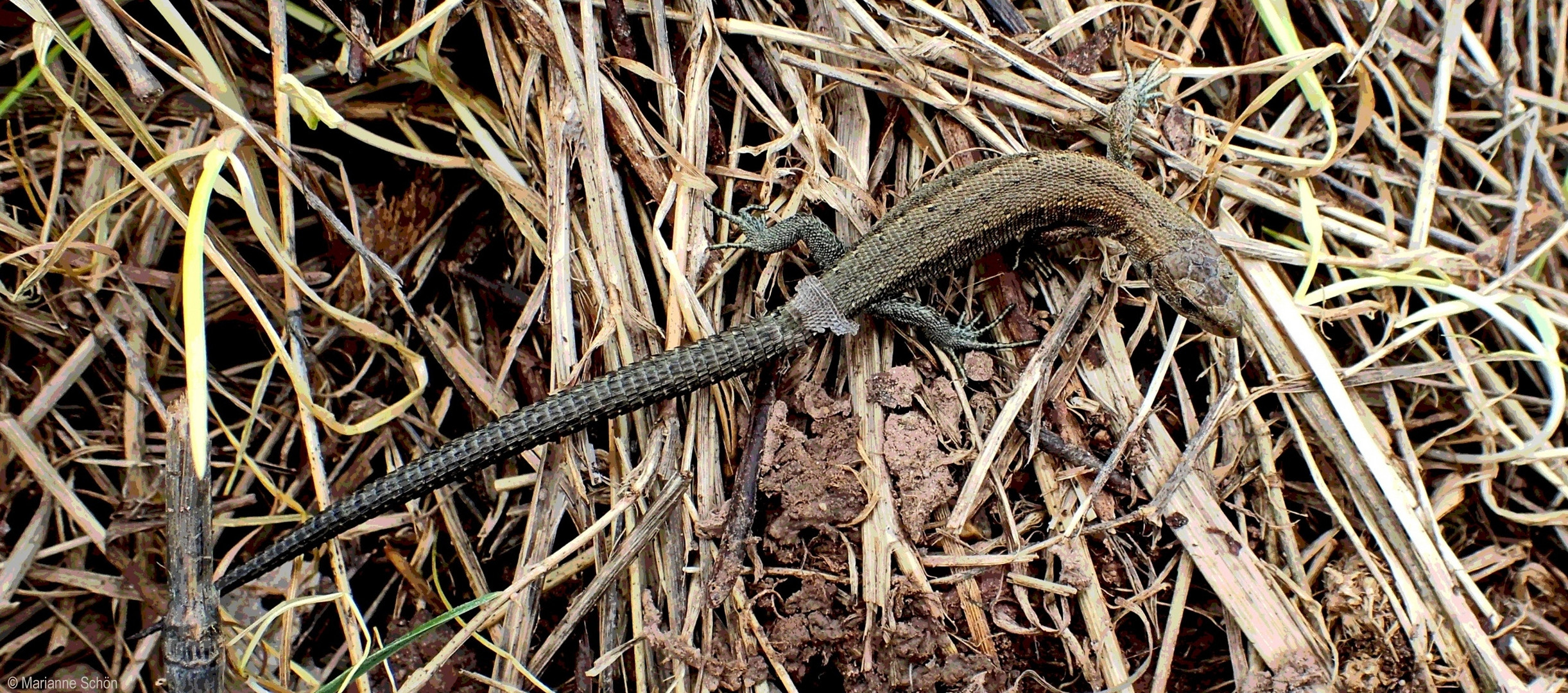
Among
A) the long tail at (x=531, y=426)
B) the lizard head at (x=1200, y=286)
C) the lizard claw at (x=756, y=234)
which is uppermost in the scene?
the lizard claw at (x=756, y=234)

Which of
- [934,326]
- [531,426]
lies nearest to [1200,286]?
[934,326]

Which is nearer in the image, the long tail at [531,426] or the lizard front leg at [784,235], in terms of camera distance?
the long tail at [531,426]

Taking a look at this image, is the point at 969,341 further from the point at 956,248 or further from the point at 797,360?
the point at 797,360

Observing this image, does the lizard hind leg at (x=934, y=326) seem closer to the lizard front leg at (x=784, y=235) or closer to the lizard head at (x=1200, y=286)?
the lizard front leg at (x=784, y=235)

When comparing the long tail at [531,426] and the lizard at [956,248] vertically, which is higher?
the lizard at [956,248]

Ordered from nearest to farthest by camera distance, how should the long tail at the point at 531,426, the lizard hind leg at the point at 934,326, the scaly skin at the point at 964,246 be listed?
the long tail at the point at 531,426 → the scaly skin at the point at 964,246 → the lizard hind leg at the point at 934,326

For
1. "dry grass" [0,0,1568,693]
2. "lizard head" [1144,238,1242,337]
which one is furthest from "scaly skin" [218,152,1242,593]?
"dry grass" [0,0,1568,693]

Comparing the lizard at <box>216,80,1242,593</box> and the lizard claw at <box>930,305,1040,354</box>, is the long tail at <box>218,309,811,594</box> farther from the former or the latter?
the lizard claw at <box>930,305,1040,354</box>

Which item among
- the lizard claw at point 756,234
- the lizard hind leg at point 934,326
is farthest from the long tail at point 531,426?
the lizard hind leg at point 934,326
